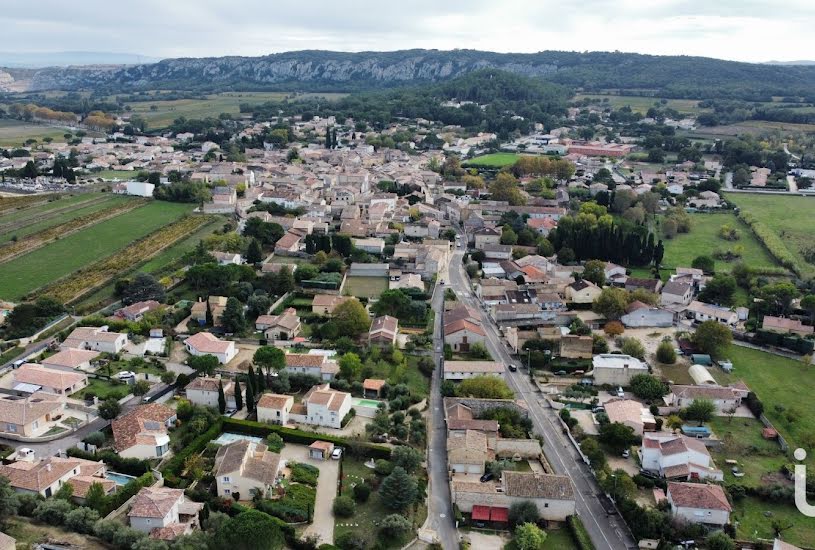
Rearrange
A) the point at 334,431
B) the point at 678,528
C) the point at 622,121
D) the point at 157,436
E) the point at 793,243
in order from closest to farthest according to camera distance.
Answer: the point at 678,528, the point at 157,436, the point at 334,431, the point at 793,243, the point at 622,121

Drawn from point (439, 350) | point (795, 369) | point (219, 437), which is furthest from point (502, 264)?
point (219, 437)

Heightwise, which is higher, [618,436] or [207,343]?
[207,343]

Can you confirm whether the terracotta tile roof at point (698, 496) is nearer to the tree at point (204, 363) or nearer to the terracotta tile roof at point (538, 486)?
the terracotta tile roof at point (538, 486)

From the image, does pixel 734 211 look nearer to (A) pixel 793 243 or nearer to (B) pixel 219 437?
(A) pixel 793 243

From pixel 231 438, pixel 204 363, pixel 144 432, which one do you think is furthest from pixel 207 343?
pixel 144 432

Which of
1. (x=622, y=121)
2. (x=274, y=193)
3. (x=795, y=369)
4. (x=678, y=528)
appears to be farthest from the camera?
(x=622, y=121)

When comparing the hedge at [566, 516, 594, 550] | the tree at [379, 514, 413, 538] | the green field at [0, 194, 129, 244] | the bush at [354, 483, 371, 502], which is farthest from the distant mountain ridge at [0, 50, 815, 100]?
the tree at [379, 514, 413, 538]

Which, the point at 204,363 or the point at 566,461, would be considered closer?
the point at 566,461

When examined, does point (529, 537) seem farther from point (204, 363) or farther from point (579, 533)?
point (204, 363)
